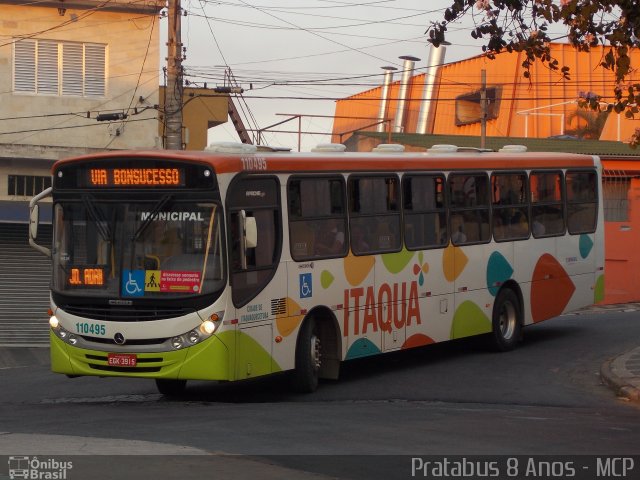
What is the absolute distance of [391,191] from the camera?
16.2m

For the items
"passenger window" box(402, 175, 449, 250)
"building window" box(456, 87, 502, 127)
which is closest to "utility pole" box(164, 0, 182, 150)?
"passenger window" box(402, 175, 449, 250)

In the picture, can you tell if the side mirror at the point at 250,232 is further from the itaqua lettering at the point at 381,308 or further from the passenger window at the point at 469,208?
the passenger window at the point at 469,208

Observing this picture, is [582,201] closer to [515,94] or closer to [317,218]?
[317,218]

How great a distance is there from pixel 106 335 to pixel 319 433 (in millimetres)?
3475

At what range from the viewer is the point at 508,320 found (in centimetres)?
1902

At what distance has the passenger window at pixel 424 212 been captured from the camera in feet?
54.0

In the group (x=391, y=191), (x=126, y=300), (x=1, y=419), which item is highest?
(x=391, y=191)

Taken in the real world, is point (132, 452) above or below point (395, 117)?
below

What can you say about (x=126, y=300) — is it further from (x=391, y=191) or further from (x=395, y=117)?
(x=395, y=117)

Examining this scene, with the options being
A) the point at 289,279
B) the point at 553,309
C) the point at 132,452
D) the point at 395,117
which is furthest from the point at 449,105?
the point at 132,452

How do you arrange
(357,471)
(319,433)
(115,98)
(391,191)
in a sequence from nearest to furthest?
(357,471) → (319,433) → (391,191) → (115,98)

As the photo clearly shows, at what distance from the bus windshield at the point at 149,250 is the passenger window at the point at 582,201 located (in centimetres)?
899

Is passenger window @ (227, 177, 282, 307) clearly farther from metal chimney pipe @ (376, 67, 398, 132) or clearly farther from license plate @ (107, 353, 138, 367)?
metal chimney pipe @ (376, 67, 398, 132)
